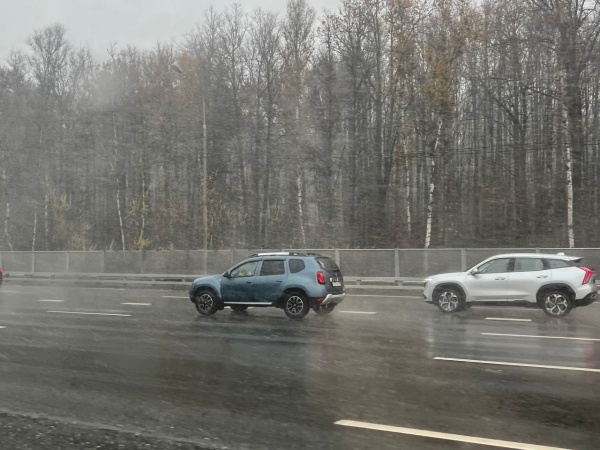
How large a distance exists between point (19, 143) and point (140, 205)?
11107 mm

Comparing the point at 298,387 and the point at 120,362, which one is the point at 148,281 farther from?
the point at 298,387

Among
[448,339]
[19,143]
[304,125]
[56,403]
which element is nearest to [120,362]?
[56,403]

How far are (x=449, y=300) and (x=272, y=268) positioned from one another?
4.36 meters

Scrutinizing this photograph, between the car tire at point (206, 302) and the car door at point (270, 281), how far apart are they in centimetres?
113

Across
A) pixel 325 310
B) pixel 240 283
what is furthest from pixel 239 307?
pixel 325 310

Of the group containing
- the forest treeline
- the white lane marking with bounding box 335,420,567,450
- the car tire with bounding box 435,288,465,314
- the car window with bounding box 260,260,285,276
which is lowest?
the white lane marking with bounding box 335,420,567,450

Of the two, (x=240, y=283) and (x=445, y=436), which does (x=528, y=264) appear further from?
(x=445, y=436)

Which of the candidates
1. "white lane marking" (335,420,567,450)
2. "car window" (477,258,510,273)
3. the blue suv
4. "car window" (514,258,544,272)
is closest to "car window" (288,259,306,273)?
the blue suv

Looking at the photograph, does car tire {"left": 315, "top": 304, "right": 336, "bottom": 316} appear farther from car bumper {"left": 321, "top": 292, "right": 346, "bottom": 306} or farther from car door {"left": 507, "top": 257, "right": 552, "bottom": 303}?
car door {"left": 507, "top": 257, "right": 552, "bottom": 303}

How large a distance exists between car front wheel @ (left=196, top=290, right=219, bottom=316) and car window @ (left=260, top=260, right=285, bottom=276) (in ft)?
4.61

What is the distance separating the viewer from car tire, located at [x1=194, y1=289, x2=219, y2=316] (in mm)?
14859

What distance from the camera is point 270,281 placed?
1427 centimetres

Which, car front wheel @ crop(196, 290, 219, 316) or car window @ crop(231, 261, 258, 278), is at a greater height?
car window @ crop(231, 261, 258, 278)

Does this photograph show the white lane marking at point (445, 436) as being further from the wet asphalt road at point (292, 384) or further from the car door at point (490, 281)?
the car door at point (490, 281)
